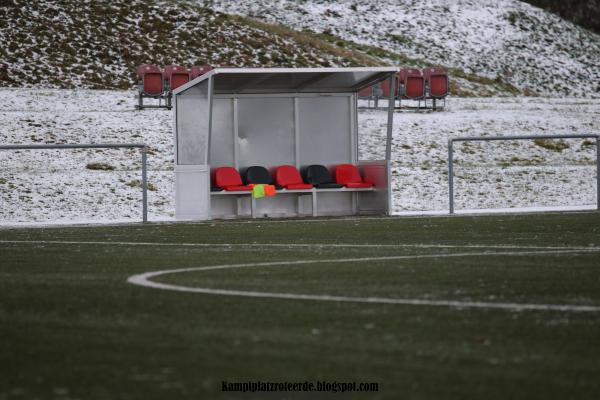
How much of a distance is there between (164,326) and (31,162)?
18009mm

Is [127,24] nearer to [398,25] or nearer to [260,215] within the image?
[398,25]

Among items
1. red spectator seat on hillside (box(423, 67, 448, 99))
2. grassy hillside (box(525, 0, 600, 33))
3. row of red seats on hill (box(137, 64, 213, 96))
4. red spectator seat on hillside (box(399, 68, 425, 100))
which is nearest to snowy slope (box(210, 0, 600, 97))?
grassy hillside (box(525, 0, 600, 33))

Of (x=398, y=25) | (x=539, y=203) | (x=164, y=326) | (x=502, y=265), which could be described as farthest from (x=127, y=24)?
(x=164, y=326)

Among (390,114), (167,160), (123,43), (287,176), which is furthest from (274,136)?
(123,43)

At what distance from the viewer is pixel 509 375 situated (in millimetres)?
5020

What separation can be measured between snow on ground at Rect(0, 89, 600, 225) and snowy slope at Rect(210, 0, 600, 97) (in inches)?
714

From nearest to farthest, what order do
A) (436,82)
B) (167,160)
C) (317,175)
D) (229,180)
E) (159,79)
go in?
(229,180) < (317,175) < (167,160) < (159,79) < (436,82)

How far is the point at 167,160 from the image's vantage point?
84.4 feet

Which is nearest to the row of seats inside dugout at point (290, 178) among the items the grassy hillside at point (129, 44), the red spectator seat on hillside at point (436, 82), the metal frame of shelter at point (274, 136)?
the metal frame of shelter at point (274, 136)

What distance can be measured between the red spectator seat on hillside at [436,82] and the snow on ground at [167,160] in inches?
22.7

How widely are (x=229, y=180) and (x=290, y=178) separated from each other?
1.21 meters

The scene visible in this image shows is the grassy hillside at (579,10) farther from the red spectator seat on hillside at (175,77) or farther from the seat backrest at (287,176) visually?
the seat backrest at (287,176)

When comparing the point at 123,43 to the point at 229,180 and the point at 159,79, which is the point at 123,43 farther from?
the point at 229,180

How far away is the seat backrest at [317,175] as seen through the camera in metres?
20.8
